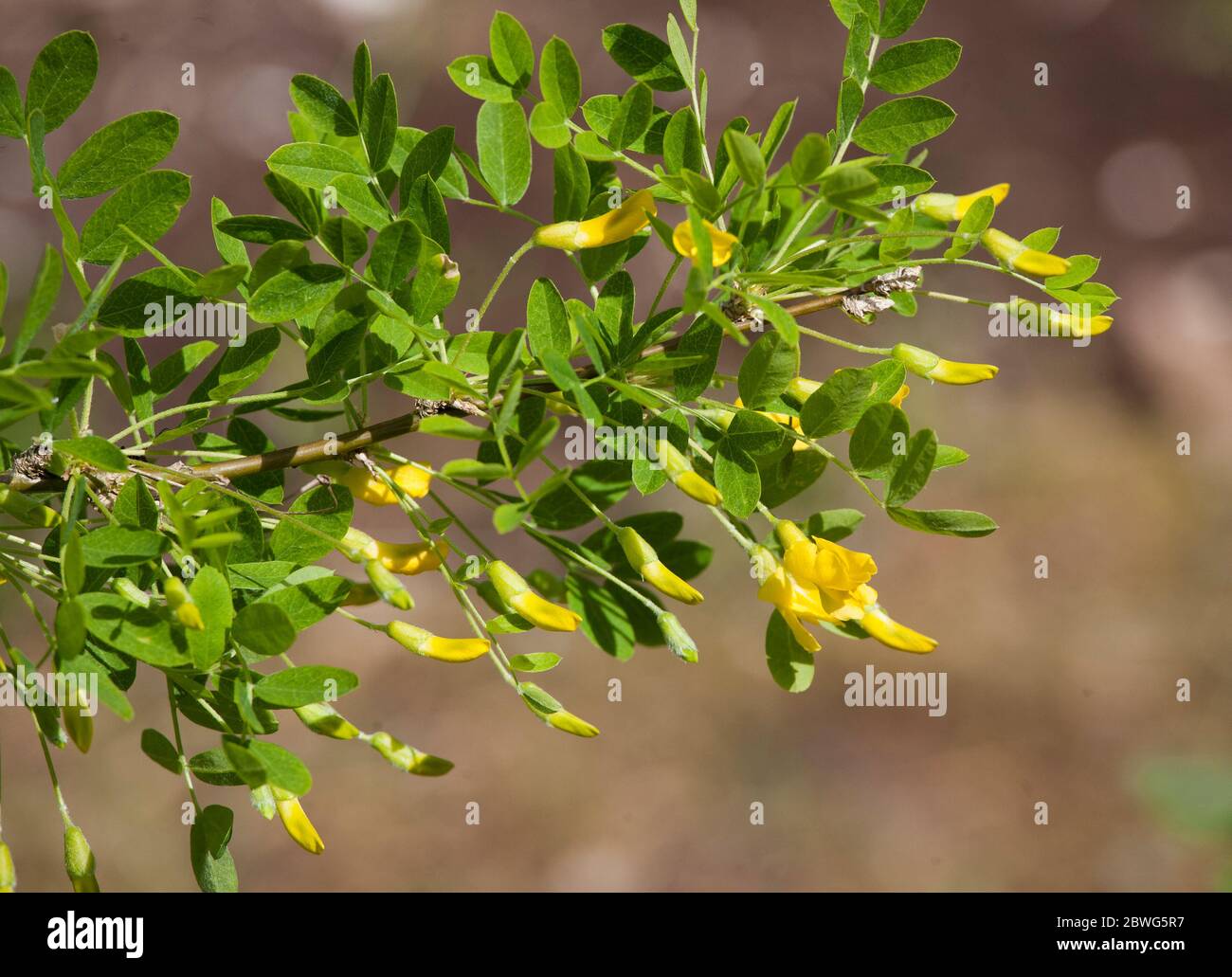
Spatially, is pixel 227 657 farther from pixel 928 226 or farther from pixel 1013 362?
pixel 1013 362

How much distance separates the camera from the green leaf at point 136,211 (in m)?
0.50

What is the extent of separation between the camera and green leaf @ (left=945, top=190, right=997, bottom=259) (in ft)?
1.69

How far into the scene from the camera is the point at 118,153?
0.51 meters

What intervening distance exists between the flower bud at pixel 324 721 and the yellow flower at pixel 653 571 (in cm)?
16

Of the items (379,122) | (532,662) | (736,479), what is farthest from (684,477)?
(379,122)

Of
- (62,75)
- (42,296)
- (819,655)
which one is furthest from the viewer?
(819,655)

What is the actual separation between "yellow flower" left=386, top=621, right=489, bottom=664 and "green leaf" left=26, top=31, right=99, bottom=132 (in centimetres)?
30

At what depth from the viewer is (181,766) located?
21.2 inches

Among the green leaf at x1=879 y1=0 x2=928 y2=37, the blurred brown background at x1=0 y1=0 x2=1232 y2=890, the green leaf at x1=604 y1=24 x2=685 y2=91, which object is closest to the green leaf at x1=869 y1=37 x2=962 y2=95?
the green leaf at x1=879 y1=0 x2=928 y2=37

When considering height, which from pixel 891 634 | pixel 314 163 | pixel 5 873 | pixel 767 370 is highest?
pixel 314 163

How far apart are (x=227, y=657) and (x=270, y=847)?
1.62m

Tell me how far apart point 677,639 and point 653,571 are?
5 centimetres

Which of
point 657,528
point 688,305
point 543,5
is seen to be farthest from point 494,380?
point 543,5

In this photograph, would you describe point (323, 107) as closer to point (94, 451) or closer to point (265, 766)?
point (94, 451)
